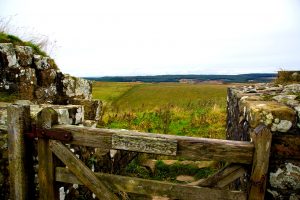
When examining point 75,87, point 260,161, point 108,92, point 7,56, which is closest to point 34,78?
point 7,56

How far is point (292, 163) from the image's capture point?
3.18m

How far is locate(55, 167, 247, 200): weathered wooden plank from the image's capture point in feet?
10.7

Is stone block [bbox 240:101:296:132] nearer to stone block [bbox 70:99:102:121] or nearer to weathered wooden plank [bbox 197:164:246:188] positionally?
weathered wooden plank [bbox 197:164:246:188]

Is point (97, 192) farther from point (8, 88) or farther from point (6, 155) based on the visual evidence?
point (8, 88)

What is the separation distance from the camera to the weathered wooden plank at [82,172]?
3.56 meters

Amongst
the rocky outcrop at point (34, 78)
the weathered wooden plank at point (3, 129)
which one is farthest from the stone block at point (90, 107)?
the weathered wooden plank at point (3, 129)

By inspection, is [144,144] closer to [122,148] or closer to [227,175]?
[122,148]

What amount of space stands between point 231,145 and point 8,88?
17.7 feet

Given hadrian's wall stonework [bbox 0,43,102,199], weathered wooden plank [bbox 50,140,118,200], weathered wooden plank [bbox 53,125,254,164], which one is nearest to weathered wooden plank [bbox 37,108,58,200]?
weathered wooden plank [bbox 50,140,118,200]

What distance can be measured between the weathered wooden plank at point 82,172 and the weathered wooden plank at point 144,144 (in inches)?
19.7

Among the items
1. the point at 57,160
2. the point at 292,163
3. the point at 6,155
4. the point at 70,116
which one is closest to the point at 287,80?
the point at 292,163

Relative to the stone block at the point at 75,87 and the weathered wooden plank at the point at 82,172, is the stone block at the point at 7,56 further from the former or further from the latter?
the weathered wooden plank at the point at 82,172

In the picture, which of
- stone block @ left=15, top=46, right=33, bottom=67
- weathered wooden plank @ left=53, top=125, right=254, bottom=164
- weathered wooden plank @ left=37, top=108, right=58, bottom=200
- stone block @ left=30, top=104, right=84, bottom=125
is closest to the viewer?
weathered wooden plank @ left=53, top=125, right=254, bottom=164

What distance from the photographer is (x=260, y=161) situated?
122 inches
